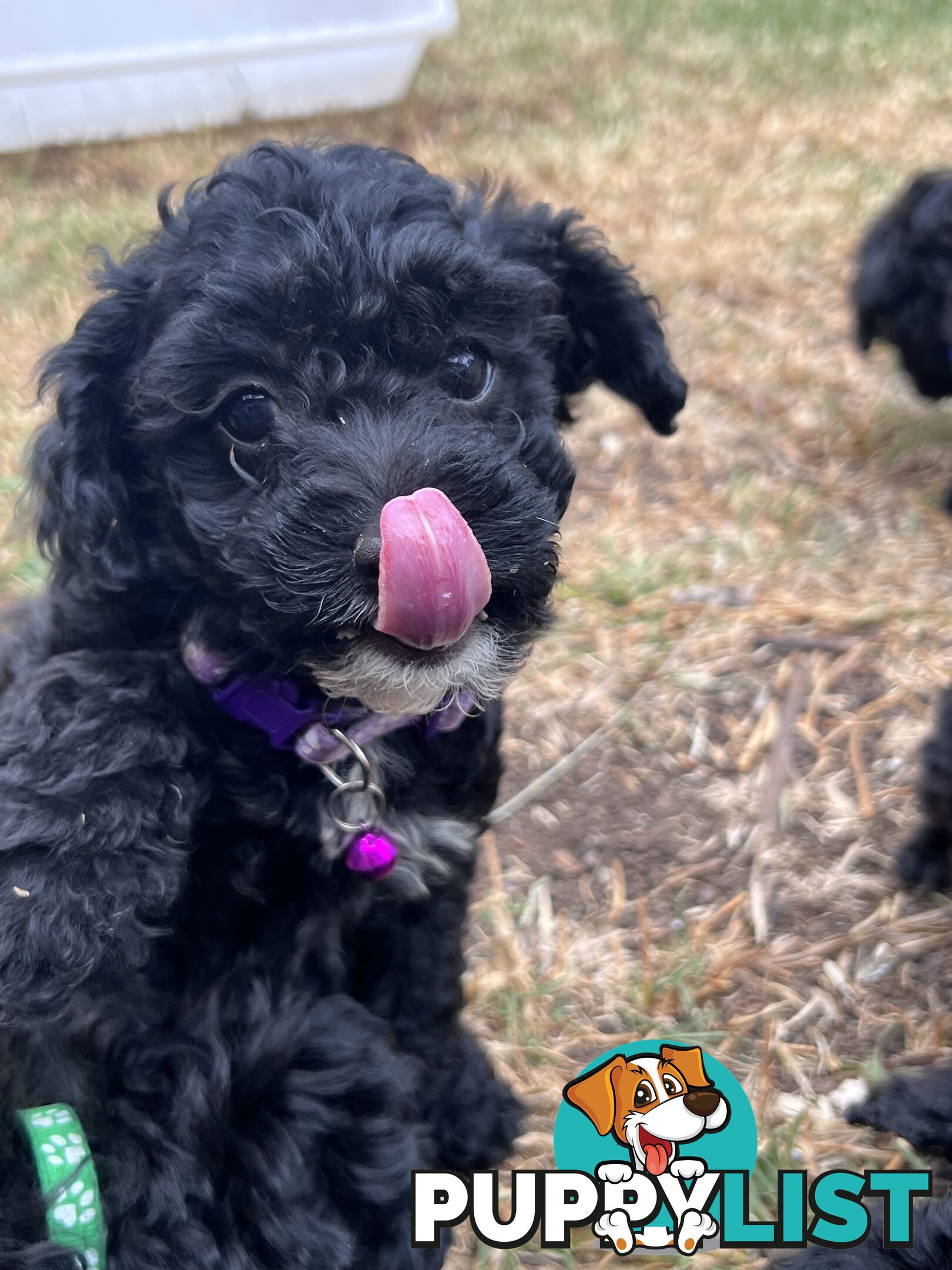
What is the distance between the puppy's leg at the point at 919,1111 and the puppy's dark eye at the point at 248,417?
1700 millimetres

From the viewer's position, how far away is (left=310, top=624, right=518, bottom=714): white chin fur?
58.9 inches

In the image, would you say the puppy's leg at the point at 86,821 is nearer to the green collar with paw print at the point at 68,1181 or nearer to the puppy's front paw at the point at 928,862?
the green collar with paw print at the point at 68,1181

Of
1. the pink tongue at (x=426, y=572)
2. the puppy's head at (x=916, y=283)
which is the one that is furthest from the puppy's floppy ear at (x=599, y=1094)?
the puppy's head at (x=916, y=283)

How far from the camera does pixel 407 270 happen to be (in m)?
1.59

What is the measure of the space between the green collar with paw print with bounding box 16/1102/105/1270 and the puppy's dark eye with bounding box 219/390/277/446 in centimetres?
95

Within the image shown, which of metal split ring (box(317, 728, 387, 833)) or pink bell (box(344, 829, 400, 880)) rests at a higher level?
metal split ring (box(317, 728, 387, 833))

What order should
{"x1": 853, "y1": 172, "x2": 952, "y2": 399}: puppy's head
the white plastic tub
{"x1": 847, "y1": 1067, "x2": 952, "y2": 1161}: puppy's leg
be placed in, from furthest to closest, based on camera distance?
the white plastic tub < {"x1": 853, "y1": 172, "x2": 952, "y2": 399}: puppy's head < {"x1": 847, "y1": 1067, "x2": 952, "y2": 1161}: puppy's leg

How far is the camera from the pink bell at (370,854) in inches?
67.9

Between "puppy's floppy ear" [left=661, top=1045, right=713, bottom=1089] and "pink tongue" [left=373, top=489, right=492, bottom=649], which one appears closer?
"pink tongue" [left=373, top=489, right=492, bottom=649]

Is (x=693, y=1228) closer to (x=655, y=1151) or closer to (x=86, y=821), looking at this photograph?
(x=655, y=1151)

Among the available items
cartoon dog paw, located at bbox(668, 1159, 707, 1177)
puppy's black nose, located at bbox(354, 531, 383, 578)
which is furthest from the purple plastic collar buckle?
cartoon dog paw, located at bbox(668, 1159, 707, 1177)

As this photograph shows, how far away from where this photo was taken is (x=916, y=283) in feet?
12.7

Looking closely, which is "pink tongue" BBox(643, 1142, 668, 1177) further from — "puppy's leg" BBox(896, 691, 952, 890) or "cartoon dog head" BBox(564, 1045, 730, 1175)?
"puppy's leg" BBox(896, 691, 952, 890)

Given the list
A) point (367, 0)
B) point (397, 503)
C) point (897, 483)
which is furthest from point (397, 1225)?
point (367, 0)
